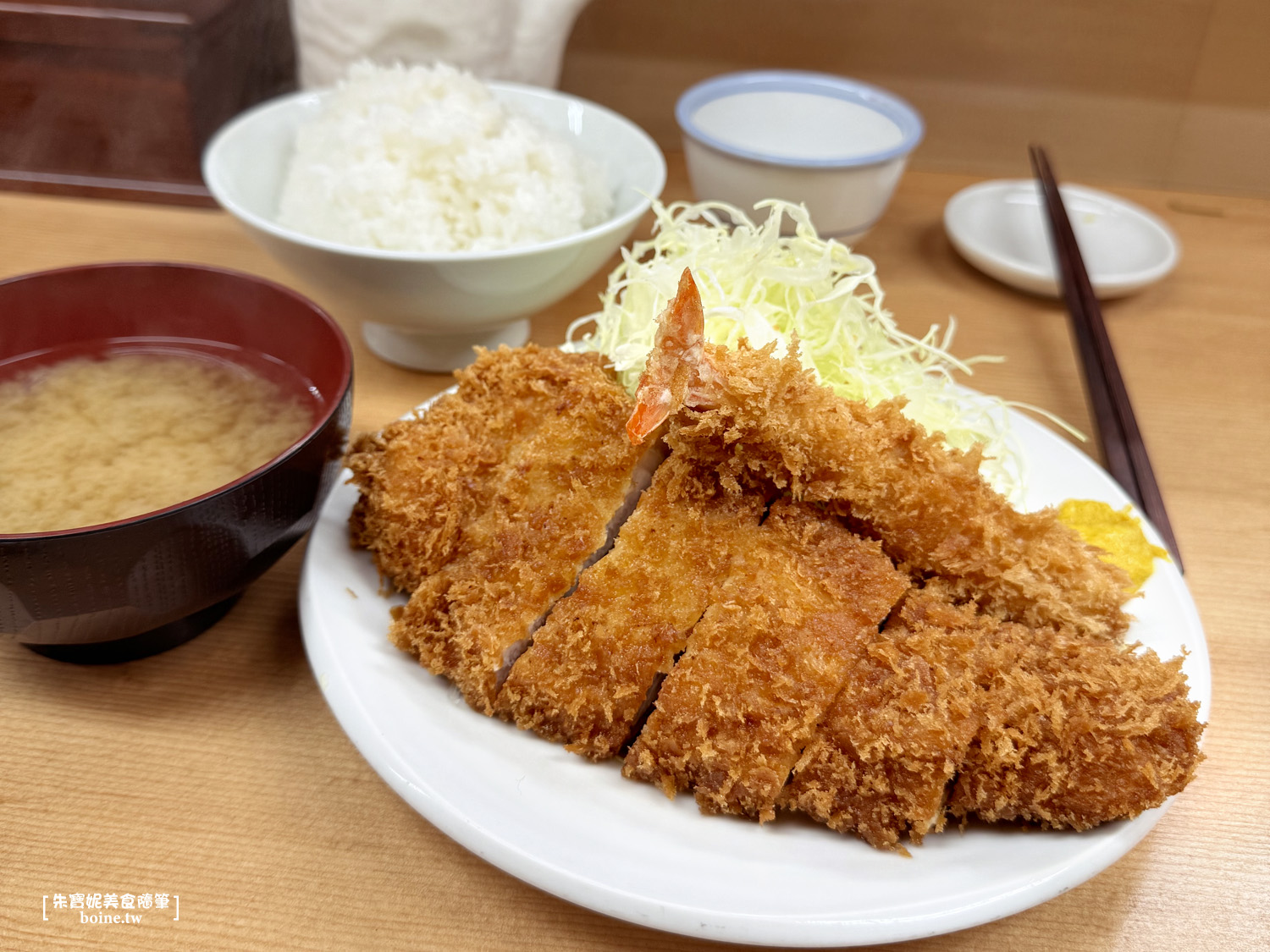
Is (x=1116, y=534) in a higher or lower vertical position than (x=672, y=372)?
lower

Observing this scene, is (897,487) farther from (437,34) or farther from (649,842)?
(437,34)

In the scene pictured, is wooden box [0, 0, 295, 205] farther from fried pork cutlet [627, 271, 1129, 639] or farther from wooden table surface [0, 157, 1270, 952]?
fried pork cutlet [627, 271, 1129, 639]

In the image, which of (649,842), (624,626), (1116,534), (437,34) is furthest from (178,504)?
(437,34)

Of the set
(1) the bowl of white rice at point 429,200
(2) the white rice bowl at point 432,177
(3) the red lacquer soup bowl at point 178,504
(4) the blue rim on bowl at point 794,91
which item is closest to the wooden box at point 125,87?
(1) the bowl of white rice at point 429,200

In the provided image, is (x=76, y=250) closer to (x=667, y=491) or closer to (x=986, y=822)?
(x=667, y=491)

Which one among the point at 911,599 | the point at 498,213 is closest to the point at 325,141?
the point at 498,213

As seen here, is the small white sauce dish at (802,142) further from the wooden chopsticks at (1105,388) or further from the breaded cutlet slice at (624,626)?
the breaded cutlet slice at (624,626)

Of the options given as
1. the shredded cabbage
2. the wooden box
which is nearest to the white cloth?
the wooden box
